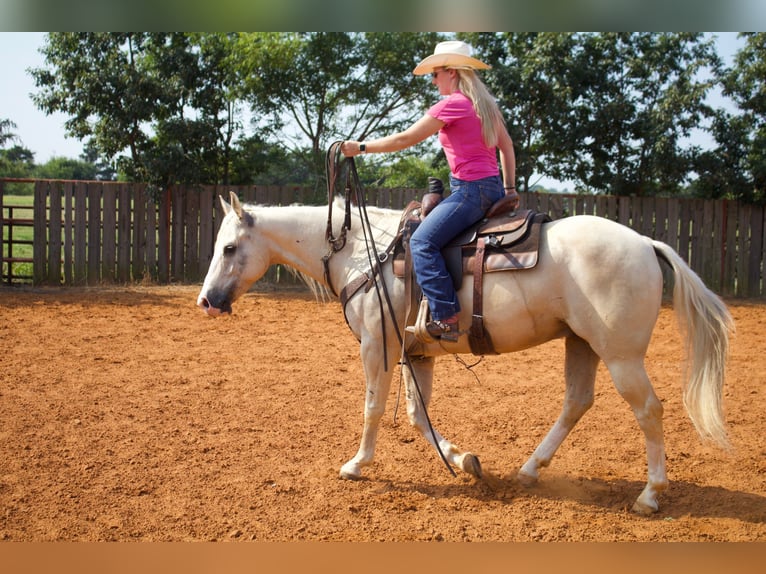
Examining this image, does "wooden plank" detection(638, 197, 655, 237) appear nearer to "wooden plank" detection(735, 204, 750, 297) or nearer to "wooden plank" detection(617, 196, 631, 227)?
"wooden plank" detection(617, 196, 631, 227)

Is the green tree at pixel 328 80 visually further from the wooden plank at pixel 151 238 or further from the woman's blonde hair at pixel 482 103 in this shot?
the woman's blonde hair at pixel 482 103

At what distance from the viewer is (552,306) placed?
4.27 metres

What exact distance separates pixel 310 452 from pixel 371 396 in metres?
0.86

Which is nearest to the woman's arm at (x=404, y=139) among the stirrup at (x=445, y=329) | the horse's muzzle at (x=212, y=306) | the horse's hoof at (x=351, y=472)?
the stirrup at (x=445, y=329)

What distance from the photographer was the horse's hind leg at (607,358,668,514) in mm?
4121

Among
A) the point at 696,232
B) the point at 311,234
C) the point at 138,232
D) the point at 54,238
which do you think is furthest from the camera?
the point at 696,232

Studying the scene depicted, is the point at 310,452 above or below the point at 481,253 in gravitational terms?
below

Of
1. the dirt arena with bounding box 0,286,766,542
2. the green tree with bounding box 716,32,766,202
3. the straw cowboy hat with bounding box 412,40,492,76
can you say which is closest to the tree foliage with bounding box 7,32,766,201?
the green tree with bounding box 716,32,766,202

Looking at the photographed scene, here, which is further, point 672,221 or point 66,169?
point 66,169

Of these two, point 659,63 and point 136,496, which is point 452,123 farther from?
point 659,63

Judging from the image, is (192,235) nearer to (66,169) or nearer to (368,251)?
(368,251)

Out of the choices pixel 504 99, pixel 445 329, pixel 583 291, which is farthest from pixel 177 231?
pixel 583 291

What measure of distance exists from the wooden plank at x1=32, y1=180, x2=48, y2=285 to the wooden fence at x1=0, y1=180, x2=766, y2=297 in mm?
20

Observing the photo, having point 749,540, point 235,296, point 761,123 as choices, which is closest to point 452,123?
point 235,296
